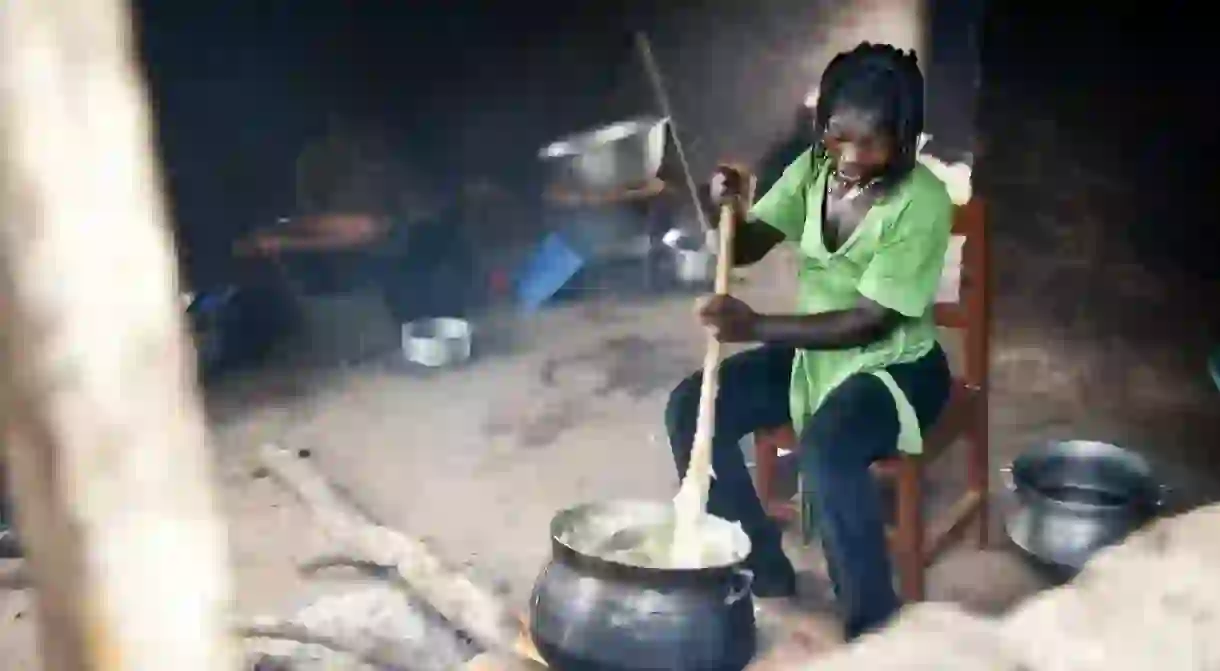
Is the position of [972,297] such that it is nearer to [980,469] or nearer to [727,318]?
[980,469]

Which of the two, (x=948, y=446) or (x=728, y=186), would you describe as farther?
(x=948, y=446)

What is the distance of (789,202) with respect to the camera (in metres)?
2.19

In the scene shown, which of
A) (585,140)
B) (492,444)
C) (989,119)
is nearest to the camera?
(492,444)

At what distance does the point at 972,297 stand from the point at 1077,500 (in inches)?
17.9

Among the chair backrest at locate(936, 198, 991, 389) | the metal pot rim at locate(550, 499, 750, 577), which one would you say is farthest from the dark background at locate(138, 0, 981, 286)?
the metal pot rim at locate(550, 499, 750, 577)

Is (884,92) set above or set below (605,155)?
below

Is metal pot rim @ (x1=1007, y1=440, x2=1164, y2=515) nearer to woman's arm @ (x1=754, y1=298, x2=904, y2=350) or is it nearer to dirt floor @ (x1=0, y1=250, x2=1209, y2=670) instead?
dirt floor @ (x1=0, y1=250, x2=1209, y2=670)

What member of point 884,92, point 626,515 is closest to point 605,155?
point 884,92

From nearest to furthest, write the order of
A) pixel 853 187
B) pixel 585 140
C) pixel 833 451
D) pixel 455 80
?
pixel 833 451
pixel 853 187
pixel 455 80
pixel 585 140

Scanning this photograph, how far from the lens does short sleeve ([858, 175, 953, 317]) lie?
197 cm

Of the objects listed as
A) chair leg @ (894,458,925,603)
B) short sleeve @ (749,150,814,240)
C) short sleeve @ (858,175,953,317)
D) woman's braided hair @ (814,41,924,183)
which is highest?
woman's braided hair @ (814,41,924,183)

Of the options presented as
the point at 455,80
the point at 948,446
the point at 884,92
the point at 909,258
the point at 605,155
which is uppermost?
the point at 455,80

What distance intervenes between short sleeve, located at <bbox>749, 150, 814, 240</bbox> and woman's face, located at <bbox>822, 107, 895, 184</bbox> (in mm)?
130

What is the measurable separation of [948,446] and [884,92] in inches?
27.3
